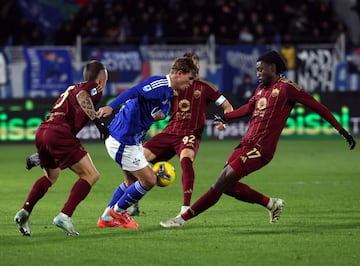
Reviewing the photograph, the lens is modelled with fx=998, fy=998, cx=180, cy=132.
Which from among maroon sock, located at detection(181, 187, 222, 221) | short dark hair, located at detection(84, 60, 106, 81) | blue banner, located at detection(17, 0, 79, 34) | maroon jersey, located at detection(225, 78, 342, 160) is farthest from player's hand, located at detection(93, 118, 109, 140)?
blue banner, located at detection(17, 0, 79, 34)

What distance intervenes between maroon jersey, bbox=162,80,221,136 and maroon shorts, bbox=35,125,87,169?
7.72ft

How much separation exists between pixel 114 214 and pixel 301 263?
115 inches

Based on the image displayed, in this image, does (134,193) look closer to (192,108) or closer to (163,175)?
(163,175)

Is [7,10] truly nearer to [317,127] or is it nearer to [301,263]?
[317,127]

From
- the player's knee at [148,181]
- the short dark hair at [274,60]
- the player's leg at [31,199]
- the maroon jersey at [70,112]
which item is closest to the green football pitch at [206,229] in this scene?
the player's leg at [31,199]

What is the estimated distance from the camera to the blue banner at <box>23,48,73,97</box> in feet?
82.2

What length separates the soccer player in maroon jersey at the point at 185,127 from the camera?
1184 centimetres

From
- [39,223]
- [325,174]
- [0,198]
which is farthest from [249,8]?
[39,223]

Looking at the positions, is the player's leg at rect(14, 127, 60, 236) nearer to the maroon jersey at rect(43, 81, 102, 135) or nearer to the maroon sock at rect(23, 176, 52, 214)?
the maroon sock at rect(23, 176, 52, 214)

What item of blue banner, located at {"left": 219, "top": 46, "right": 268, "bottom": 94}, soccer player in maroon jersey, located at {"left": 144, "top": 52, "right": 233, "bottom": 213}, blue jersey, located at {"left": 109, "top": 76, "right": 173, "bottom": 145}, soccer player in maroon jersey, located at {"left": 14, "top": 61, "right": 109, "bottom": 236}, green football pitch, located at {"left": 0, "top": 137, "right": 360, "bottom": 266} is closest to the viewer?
green football pitch, located at {"left": 0, "top": 137, "right": 360, "bottom": 266}

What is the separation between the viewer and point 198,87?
12.3m

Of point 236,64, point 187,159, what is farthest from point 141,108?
point 236,64

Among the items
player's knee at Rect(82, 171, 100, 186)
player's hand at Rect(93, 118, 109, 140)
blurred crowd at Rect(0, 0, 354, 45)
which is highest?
player's hand at Rect(93, 118, 109, 140)

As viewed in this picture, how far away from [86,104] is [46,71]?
1574cm
